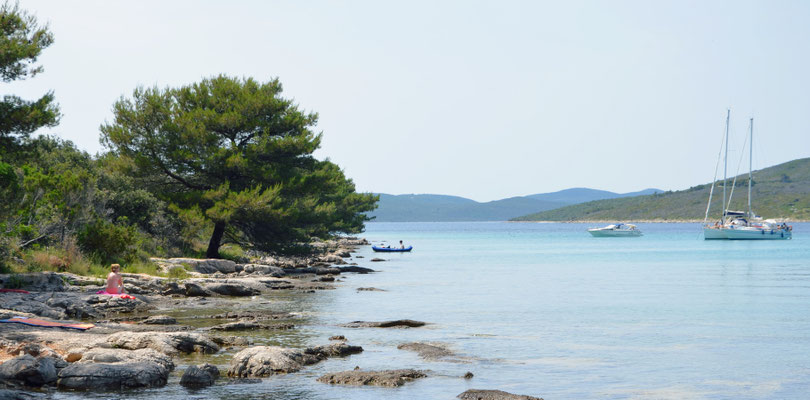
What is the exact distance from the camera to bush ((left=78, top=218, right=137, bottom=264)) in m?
33.0

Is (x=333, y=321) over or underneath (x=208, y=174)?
underneath

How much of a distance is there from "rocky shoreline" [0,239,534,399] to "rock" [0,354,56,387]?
0.02m

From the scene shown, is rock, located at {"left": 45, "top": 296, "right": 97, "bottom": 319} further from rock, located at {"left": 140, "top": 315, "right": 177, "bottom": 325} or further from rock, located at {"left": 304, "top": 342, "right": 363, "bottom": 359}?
rock, located at {"left": 304, "top": 342, "right": 363, "bottom": 359}

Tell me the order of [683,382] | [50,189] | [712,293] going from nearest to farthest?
1. [683,382]
2. [50,189]
3. [712,293]

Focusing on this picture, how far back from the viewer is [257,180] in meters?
45.0

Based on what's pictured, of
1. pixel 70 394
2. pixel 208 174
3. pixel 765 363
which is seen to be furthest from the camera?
pixel 208 174

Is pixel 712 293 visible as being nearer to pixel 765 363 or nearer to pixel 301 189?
pixel 765 363

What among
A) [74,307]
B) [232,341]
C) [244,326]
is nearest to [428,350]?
[232,341]

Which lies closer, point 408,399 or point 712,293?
point 408,399

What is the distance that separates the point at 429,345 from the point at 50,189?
1767 cm

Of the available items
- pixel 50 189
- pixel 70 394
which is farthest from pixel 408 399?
pixel 50 189

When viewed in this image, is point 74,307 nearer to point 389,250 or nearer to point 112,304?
point 112,304

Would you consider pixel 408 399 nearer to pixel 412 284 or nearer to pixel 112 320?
pixel 112 320

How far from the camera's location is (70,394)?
13.5m
